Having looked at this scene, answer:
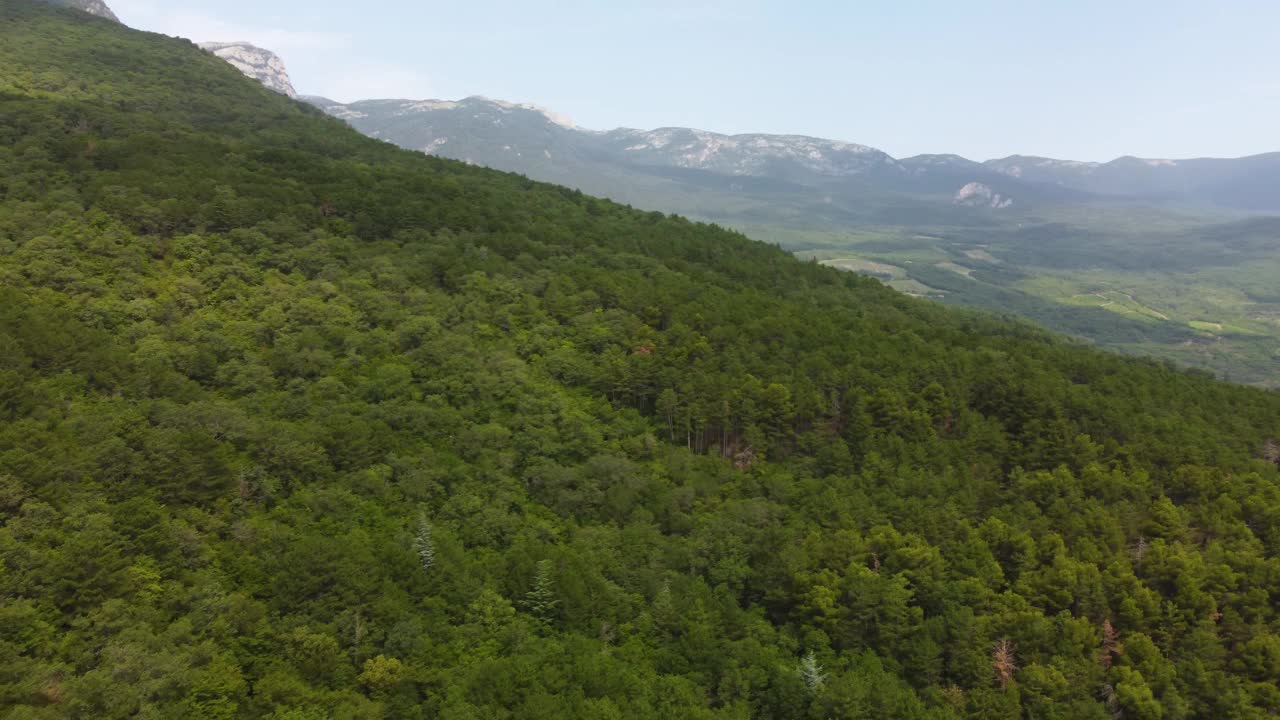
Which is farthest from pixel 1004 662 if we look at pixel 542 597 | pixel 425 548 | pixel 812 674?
pixel 425 548

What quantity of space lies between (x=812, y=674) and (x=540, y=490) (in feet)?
80.8

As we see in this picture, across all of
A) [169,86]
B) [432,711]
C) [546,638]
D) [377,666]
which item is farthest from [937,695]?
[169,86]

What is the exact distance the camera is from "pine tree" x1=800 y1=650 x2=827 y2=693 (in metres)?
41.8

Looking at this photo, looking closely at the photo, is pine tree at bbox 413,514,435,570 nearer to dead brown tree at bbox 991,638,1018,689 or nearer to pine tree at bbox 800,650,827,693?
pine tree at bbox 800,650,827,693

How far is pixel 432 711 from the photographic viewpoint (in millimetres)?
36969

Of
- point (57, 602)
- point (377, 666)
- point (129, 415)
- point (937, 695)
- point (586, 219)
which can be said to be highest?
point (586, 219)

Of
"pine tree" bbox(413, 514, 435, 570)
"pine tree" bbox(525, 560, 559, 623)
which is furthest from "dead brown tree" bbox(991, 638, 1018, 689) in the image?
"pine tree" bbox(413, 514, 435, 570)

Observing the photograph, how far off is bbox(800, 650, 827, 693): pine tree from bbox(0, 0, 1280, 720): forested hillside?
203 mm

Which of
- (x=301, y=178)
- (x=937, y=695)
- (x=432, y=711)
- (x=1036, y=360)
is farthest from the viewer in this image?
(x=301, y=178)

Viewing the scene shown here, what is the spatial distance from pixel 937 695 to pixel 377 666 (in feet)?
111

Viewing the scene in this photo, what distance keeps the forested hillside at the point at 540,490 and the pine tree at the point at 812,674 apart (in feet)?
0.67

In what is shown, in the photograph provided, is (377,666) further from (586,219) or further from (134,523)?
(586,219)

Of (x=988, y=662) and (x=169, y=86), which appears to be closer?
(x=988, y=662)

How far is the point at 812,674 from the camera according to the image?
139 ft
